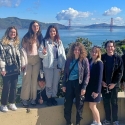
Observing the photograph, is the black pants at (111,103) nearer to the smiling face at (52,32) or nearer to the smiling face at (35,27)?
the smiling face at (52,32)

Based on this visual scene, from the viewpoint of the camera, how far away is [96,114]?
4.18 metres

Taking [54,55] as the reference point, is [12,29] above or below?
above

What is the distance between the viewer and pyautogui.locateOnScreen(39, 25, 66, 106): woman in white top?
408 centimetres

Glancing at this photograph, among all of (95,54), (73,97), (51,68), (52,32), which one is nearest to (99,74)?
(95,54)

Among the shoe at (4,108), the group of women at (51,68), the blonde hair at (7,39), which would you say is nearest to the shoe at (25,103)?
the group of women at (51,68)

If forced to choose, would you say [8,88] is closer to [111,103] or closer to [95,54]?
[95,54]

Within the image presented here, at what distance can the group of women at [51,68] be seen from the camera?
155 inches

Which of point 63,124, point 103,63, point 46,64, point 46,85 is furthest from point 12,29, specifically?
point 63,124

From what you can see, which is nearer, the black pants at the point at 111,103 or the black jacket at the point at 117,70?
the black jacket at the point at 117,70

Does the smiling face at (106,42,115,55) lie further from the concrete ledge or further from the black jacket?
the concrete ledge

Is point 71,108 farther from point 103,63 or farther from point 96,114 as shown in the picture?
point 103,63

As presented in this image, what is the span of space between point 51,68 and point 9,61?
0.69 metres

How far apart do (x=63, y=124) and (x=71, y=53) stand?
4.13 feet

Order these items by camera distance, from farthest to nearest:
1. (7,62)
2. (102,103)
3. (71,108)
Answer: (102,103)
(71,108)
(7,62)
